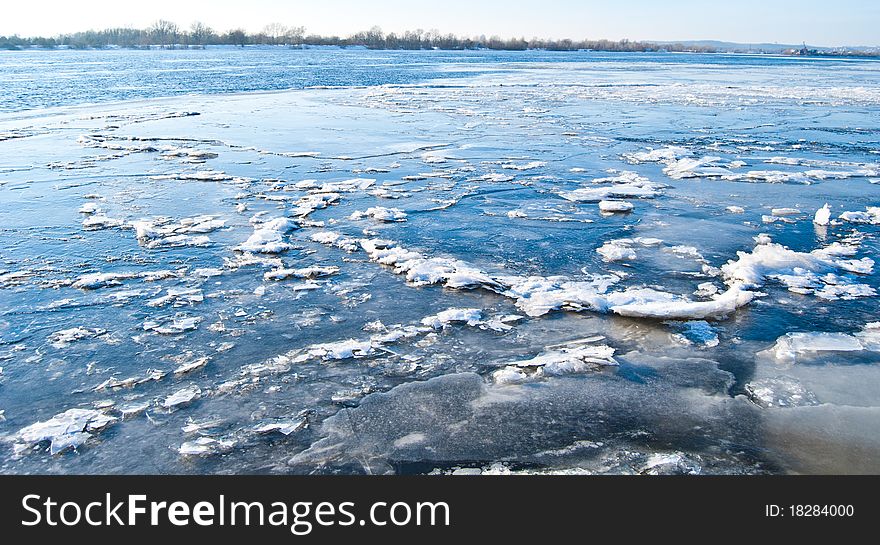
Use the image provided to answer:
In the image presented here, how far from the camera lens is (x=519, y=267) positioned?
5.35 metres

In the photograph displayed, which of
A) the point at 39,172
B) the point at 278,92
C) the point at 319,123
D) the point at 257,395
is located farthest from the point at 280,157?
the point at 278,92

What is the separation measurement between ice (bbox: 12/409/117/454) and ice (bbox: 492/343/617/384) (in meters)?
2.07

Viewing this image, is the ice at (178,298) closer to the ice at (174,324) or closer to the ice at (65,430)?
the ice at (174,324)

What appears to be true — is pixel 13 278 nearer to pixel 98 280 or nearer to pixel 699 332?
pixel 98 280

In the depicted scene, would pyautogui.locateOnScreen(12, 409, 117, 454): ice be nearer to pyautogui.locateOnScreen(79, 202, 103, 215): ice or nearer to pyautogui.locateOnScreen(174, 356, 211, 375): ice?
pyautogui.locateOnScreen(174, 356, 211, 375): ice

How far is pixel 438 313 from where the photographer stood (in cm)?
441

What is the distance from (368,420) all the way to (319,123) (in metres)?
12.4

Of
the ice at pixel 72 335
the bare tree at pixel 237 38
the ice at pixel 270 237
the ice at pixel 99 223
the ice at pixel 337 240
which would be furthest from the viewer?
the bare tree at pixel 237 38

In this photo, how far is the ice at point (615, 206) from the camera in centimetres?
716

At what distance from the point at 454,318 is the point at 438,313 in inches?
6.0

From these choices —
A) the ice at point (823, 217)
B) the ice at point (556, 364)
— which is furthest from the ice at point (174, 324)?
the ice at point (823, 217)

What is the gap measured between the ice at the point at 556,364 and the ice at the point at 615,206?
142 inches

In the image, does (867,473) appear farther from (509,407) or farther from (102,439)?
(102,439)

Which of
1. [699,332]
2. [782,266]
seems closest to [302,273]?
[699,332]
